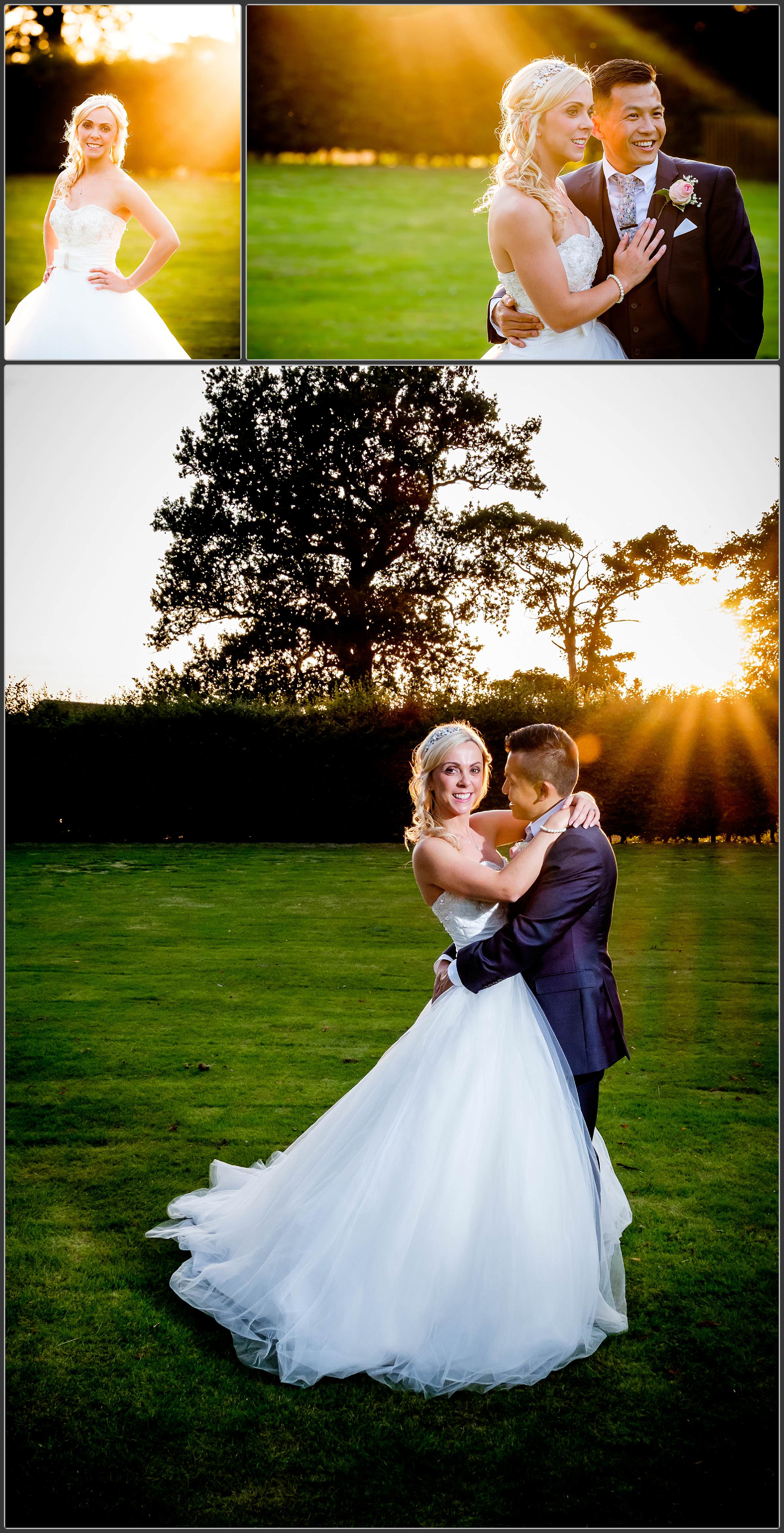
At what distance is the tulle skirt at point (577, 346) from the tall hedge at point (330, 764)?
747 centimetres

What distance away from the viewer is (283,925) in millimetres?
9656

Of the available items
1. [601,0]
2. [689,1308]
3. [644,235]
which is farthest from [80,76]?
[689,1308]

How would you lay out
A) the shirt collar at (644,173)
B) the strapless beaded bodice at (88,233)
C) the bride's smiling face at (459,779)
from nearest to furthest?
the bride's smiling face at (459,779), the shirt collar at (644,173), the strapless beaded bodice at (88,233)

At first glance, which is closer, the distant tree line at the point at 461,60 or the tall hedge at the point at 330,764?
the distant tree line at the point at 461,60

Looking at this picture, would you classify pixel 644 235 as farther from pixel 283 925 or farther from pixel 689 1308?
pixel 283 925

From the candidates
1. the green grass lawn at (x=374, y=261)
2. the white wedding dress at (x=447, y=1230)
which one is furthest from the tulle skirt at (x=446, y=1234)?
the green grass lawn at (x=374, y=261)

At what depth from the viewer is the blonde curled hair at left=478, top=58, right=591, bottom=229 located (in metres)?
3.92

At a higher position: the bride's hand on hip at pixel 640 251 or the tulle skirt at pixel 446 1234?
the bride's hand on hip at pixel 640 251

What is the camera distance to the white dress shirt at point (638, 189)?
13.2 ft

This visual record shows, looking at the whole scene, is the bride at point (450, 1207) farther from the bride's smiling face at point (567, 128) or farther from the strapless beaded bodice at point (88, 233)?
the strapless beaded bodice at point (88, 233)

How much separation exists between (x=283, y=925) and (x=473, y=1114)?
6447 mm

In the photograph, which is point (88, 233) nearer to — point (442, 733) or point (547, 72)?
point (547, 72)

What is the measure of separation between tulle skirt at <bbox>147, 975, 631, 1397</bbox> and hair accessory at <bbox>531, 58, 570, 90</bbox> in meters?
3.18

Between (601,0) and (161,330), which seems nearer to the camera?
(601,0)
